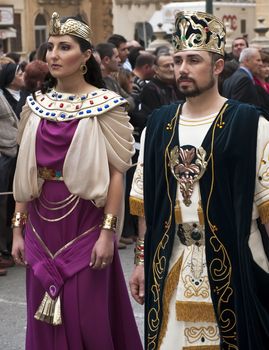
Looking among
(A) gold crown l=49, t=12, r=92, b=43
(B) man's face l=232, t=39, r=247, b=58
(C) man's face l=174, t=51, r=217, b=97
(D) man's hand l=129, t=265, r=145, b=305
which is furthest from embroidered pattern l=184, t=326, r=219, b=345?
(B) man's face l=232, t=39, r=247, b=58

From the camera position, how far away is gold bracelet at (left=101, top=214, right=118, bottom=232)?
5.45m

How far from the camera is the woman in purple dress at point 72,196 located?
5.48 meters

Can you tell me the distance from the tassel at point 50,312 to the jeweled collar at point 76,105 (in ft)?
3.04

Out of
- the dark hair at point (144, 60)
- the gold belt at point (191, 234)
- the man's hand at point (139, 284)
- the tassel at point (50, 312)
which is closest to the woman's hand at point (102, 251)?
the tassel at point (50, 312)

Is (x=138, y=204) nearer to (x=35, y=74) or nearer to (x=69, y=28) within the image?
(x=69, y=28)

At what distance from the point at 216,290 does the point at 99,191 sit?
969 mm

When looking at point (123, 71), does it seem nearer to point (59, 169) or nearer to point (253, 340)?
point (59, 169)

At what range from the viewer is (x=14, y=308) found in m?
8.43

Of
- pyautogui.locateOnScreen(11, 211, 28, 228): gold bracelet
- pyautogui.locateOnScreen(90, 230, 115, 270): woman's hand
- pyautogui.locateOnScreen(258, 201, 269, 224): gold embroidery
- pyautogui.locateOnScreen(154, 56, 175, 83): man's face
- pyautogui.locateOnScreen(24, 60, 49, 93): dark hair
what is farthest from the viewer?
pyautogui.locateOnScreen(154, 56, 175, 83): man's face

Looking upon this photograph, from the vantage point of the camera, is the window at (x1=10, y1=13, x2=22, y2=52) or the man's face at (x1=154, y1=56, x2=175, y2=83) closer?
the man's face at (x1=154, y1=56, x2=175, y2=83)

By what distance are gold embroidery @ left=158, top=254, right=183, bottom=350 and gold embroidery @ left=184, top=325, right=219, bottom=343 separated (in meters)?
0.12

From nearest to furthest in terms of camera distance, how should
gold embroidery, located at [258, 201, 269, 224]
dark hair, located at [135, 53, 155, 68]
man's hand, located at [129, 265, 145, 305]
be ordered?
gold embroidery, located at [258, 201, 269, 224] < man's hand, located at [129, 265, 145, 305] < dark hair, located at [135, 53, 155, 68]

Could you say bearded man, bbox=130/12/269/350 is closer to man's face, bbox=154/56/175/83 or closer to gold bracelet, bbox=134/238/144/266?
gold bracelet, bbox=134/238/144/266

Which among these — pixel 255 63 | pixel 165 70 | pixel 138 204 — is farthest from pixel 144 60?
pixel 138 204
